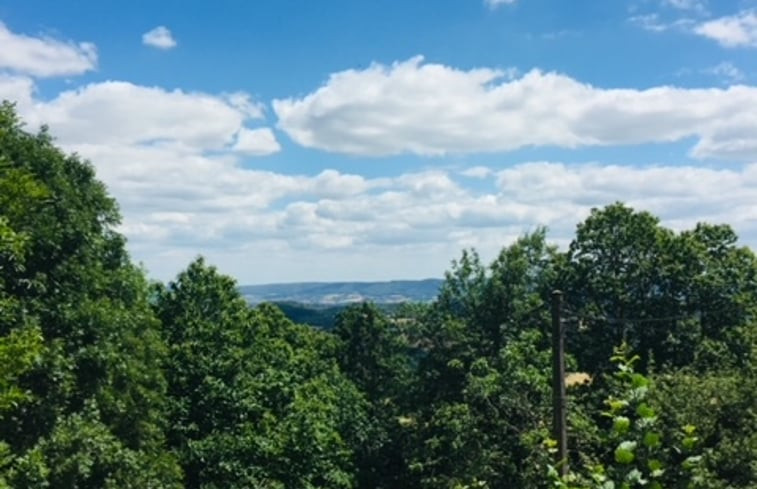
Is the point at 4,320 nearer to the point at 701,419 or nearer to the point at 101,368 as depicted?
the point at 101,368

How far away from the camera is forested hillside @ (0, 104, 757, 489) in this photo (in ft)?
68.5

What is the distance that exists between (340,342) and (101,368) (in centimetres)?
2693

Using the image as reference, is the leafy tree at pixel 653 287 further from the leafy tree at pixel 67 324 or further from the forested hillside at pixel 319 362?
the leafy tree at pixel 67 324

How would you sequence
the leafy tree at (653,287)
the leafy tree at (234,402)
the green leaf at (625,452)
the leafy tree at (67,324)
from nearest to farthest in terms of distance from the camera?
the green leaf at (625,452) → the leafy tree at (67,324) → the leafy tree at (234,402) → the leafy tree at (653,287)

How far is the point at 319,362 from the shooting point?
41656 millimetres

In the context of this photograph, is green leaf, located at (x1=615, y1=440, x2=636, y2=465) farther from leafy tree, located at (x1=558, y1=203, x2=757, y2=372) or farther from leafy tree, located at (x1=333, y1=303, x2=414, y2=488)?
leafy tree, located at (x1=333, y1=303, x2=414, y2=488)

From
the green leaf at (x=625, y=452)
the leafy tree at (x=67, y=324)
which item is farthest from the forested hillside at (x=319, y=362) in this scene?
the green leaf at (x=625, y=452)

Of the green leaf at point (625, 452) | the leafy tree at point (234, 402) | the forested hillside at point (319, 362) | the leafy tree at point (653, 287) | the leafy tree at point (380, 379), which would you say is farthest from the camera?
the leafy tree at point (380, 379)

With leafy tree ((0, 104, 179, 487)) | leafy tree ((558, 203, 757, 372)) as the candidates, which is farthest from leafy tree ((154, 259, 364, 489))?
leafy tree ((558, 203, 757, 372))

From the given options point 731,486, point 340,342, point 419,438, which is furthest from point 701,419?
point 340,342

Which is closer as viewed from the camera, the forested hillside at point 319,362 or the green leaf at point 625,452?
the green leaf at point 625,452

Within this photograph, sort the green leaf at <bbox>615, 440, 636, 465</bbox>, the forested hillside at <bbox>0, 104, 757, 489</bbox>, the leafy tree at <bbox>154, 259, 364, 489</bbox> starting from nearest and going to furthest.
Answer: the green leaf at <bbox>615, 440, 636, 465</bbox> → the forested hillside at <bbox>0, 104, 757, 489</bbox> → the leafy tree at <bbox>154, 259, 364, 489</bbox>

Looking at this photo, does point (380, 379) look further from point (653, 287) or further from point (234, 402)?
point (653, 287)

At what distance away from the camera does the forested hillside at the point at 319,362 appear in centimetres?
2088
